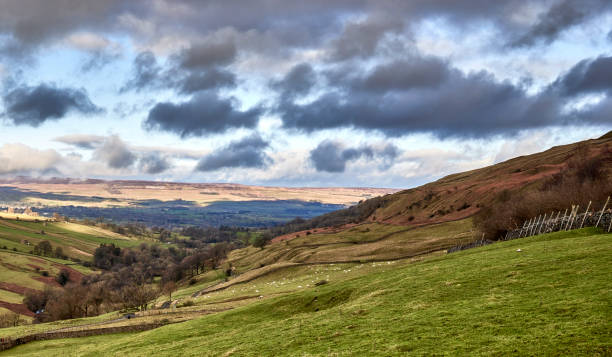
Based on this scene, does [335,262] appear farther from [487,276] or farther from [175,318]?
[487,276]

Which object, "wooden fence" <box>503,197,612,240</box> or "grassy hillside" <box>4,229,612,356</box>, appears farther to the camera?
"wooden fence" <box>503,197,612,240</box>

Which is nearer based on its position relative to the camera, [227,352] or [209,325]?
[227,352]

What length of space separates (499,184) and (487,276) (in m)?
136

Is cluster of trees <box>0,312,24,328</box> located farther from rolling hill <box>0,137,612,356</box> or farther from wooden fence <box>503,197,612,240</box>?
wooden fence <box>503,197,612,240</box>

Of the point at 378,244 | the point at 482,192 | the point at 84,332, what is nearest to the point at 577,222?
the point at 84,332

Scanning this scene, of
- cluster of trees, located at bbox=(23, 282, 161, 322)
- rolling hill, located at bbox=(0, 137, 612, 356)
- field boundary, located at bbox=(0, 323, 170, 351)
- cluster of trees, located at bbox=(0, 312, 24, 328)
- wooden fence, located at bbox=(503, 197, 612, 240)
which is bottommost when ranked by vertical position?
cluster of trees, located at bbox=(0, 312, 24, 328)

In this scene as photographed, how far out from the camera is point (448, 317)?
23.0 metres

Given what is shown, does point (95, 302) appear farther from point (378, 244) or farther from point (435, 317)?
point (435, 317)

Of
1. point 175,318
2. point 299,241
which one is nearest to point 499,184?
point 299,241

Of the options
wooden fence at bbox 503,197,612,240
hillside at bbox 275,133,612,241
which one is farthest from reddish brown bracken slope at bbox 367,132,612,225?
wooden fence at bbox 503,197,612,240

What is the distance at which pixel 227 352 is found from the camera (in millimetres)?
26781

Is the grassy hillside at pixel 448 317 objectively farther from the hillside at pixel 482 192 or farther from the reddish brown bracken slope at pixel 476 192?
the reddish brown bracken slope at pixel 476 192

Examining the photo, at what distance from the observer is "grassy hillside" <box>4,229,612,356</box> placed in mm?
17969

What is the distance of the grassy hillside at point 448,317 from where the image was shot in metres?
18.0
